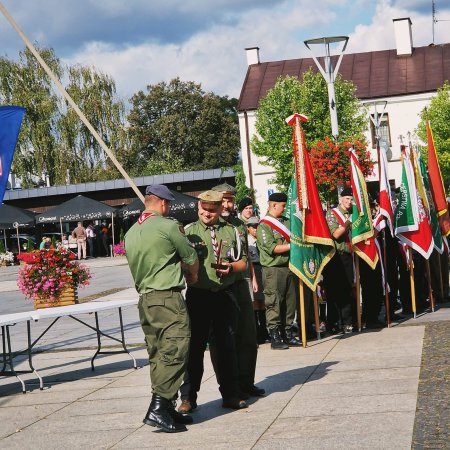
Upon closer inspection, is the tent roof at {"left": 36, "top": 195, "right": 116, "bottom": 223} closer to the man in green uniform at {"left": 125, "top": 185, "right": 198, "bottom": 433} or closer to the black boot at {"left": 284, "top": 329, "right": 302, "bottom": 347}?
the black boot at {"left": 284, "top": 329, "right": 302, "bottom": 347}

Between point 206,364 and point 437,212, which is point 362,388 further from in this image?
point 437,212

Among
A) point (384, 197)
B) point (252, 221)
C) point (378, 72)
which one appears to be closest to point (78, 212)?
point (378, 72)

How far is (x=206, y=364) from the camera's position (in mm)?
10883

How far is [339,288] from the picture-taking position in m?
12.8

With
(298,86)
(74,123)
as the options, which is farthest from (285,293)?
(74,123)

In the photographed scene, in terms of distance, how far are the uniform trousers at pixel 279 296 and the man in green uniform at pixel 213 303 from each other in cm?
345

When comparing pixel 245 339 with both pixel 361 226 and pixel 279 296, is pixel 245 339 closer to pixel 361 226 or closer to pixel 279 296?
pixel 279 296

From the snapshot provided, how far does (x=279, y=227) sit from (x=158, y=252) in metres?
4.54

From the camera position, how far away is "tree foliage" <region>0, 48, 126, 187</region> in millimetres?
59500

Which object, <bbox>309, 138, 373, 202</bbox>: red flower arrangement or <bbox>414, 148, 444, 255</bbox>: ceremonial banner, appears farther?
<bbox>309, 138, 373, 202</bbox>: red flower arrangement

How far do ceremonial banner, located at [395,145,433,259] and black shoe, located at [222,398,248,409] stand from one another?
261 inches

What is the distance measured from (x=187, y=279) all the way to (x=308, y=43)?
1994 cm

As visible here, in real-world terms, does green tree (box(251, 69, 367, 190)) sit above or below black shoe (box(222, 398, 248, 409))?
above

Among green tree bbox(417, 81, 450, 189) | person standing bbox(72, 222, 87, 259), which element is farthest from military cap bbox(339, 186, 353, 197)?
green tree bbox(417, 81, 450, 189)
